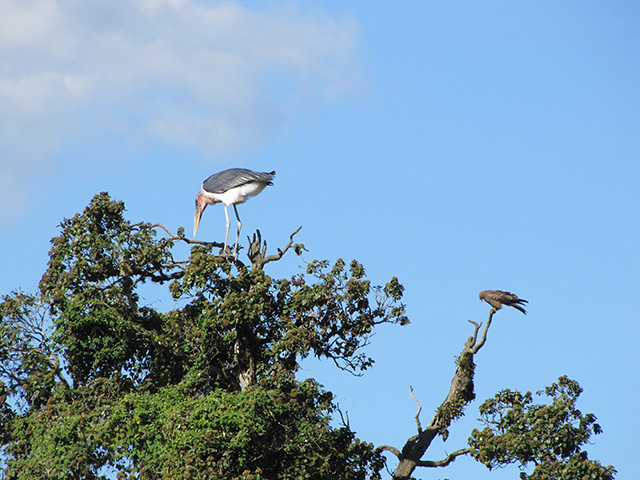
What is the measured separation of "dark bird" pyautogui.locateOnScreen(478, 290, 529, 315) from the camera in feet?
62.4

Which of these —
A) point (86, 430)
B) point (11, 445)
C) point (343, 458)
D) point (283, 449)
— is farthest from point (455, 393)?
point (11, 445)

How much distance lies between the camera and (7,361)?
1941cm

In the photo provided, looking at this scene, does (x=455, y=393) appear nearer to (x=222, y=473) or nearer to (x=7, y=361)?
(x=222, y=473)

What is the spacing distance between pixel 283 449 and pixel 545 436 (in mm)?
5002

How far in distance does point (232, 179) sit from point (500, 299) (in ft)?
22.2


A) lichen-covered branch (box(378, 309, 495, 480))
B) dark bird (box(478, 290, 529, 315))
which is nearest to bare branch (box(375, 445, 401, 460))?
lichen-covered branch (box(378, 309, 495, 480))

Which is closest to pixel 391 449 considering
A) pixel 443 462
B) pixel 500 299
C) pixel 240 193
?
pixel 443 462

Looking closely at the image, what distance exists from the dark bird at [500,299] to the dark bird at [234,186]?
5499mm

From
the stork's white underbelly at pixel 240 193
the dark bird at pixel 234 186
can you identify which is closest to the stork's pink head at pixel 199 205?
the dark bird at pixel 234 186

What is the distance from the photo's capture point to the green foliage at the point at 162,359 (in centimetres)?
1678

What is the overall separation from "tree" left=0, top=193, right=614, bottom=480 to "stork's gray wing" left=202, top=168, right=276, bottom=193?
176 cm

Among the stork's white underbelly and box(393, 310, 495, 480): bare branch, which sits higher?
the stork's white underbelly

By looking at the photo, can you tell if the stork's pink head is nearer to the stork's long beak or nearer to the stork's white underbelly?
the stork's long beak

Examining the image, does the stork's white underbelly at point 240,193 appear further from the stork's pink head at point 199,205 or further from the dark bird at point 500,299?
the dark bird at point 500,299
